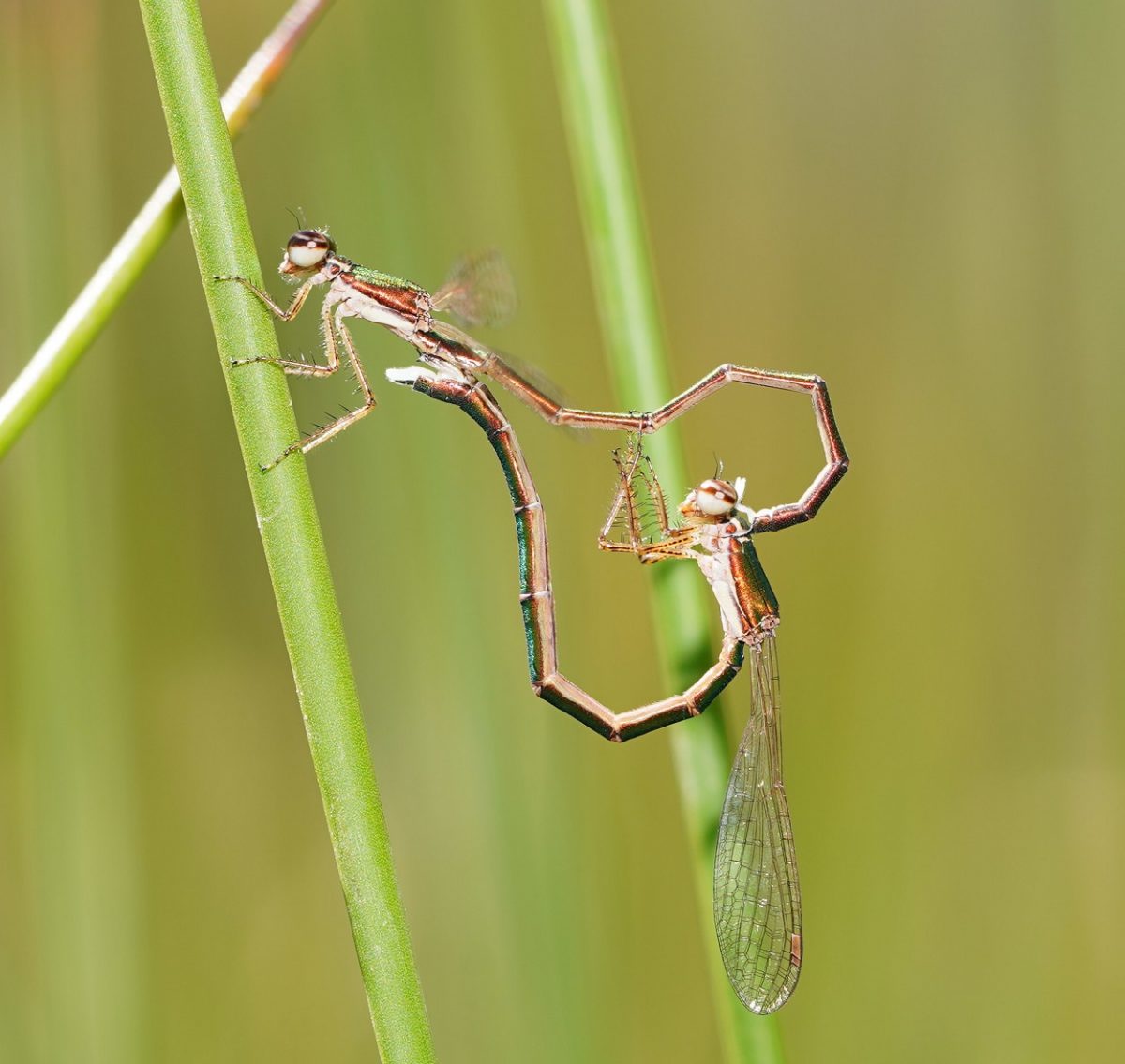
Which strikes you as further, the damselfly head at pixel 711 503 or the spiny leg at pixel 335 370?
the damselfly head at pixel 711 503

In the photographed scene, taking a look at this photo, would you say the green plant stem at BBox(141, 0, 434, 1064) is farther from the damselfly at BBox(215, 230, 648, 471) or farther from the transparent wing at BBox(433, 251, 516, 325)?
the transparent wing at BBox(433, 251, 516, 325)

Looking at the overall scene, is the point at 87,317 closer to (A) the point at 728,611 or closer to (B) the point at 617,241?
(B) the point at 617,241

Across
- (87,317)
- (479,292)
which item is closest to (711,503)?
(479,292)

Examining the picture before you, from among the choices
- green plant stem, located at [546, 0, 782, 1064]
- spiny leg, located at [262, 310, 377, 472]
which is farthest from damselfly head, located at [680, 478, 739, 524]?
spiny leg, located at [262, 310, 377, 472]

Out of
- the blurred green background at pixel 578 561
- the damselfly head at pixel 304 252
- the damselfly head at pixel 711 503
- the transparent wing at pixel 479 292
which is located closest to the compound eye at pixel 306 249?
the damselfly head at pixel 304 252

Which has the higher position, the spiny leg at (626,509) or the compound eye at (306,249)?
the compound eye at (306,249)

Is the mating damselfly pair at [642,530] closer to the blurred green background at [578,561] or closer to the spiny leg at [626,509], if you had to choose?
the spiny leg at [626,509]

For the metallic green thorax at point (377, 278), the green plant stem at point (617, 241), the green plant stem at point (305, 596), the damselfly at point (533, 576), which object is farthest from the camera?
the damselfly at point (533, 576)
